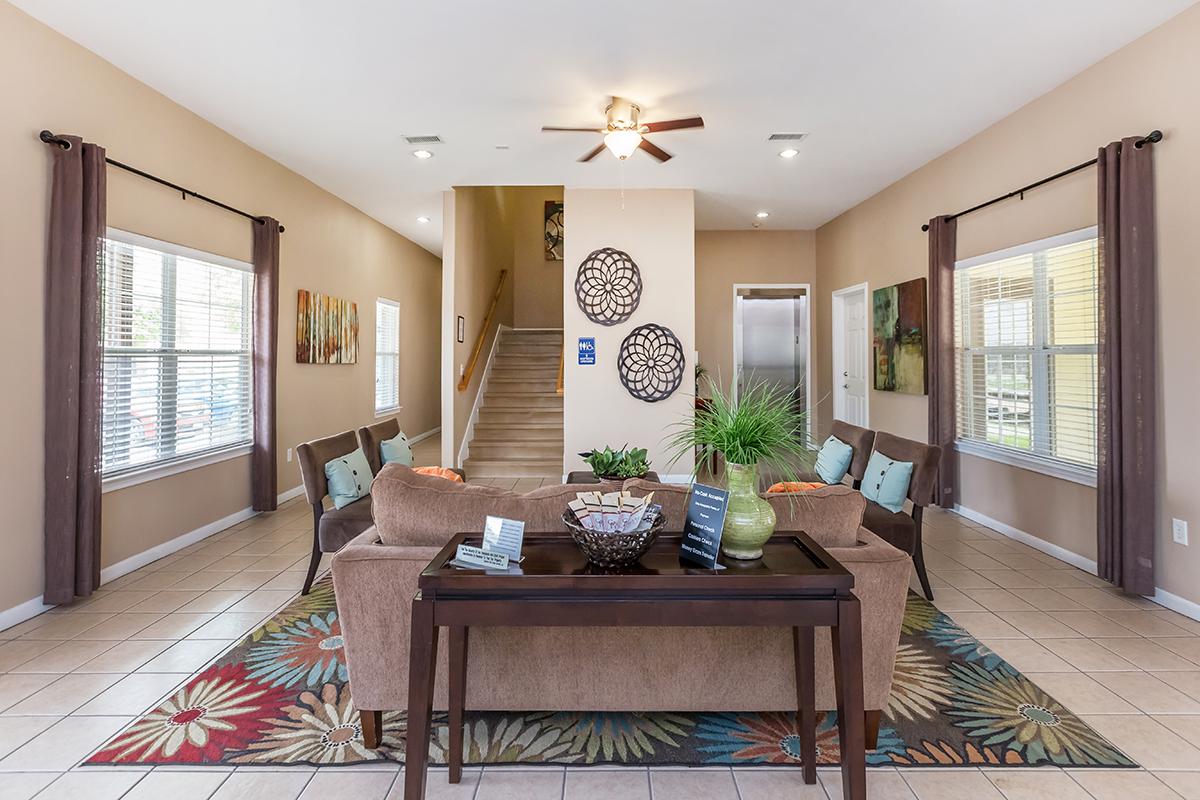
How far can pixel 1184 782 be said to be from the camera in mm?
1814

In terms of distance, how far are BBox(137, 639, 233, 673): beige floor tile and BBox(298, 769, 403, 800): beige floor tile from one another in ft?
3.47

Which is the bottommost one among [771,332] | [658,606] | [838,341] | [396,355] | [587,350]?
[658,606]

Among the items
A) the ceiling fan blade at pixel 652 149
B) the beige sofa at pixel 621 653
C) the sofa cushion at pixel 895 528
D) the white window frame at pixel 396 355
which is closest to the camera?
the beige sofa at pixel 621 653

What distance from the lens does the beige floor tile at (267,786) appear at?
69.9 inches

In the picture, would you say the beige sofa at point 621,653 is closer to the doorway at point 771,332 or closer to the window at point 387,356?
the window at point 387,356

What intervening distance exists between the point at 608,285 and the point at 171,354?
3.67 metres

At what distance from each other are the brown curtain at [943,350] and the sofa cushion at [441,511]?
4.13 metres

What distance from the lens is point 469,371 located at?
689cm

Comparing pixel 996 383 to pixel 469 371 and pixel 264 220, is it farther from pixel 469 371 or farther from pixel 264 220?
pixel 264 220

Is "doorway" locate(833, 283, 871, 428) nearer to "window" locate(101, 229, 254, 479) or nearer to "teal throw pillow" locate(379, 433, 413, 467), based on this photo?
"teal throw pillow" locate(379, 433, 413, 467)

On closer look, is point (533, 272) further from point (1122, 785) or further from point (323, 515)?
point (1122, 785)

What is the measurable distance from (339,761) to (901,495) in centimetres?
286

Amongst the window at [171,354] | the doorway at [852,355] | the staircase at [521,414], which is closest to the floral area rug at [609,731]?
the window at [171,354]

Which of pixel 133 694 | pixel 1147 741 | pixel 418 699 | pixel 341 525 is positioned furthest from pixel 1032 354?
pixel 133 694
